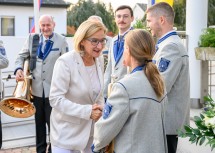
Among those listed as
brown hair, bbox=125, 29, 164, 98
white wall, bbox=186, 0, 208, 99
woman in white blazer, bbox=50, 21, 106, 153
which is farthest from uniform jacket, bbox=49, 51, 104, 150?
white wall, bbox=186, 0, 208, 99

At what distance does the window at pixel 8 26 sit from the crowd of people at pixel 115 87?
99.4 ft

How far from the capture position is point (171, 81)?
3.35 metres

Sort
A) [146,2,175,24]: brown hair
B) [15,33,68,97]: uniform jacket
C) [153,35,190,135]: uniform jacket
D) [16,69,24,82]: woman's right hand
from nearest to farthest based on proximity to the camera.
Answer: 1. [153,35,190,135]: uniform jacket
2. [146,2,175,24]: brown hair
3. [16,69,24,82]: woman's right hand
4. [15,33,68,97]: uniform jacket

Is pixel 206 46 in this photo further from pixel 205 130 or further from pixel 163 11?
pixel 205 130

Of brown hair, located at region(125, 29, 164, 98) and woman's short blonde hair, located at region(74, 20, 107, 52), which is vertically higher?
woman's short blonde hair, located at region(74, 20, 107, 52)

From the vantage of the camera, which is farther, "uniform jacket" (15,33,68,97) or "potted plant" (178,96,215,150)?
"uniform jacket" (15,33,68,97)

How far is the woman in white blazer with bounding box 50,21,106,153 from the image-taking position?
126 inches

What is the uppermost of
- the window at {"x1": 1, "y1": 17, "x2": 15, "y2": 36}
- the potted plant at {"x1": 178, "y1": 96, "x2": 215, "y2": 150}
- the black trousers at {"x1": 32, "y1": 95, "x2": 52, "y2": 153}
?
the window at {"x1": 1, "y1": 17, "x2": 15, "y2": 36}

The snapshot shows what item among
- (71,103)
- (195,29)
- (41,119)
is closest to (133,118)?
(71,103)

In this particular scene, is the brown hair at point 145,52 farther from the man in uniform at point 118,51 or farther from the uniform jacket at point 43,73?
the uniform jacket at point 43,73

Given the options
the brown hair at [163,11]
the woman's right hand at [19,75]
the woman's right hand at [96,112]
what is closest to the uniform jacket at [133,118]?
the woman's right hand at [96,112]

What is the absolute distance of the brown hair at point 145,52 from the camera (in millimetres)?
2516

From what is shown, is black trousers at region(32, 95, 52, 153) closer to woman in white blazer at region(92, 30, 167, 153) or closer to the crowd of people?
the crowd of people

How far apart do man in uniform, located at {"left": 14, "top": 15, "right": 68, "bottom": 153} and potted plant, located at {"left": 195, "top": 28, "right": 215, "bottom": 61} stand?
9.76 feet
